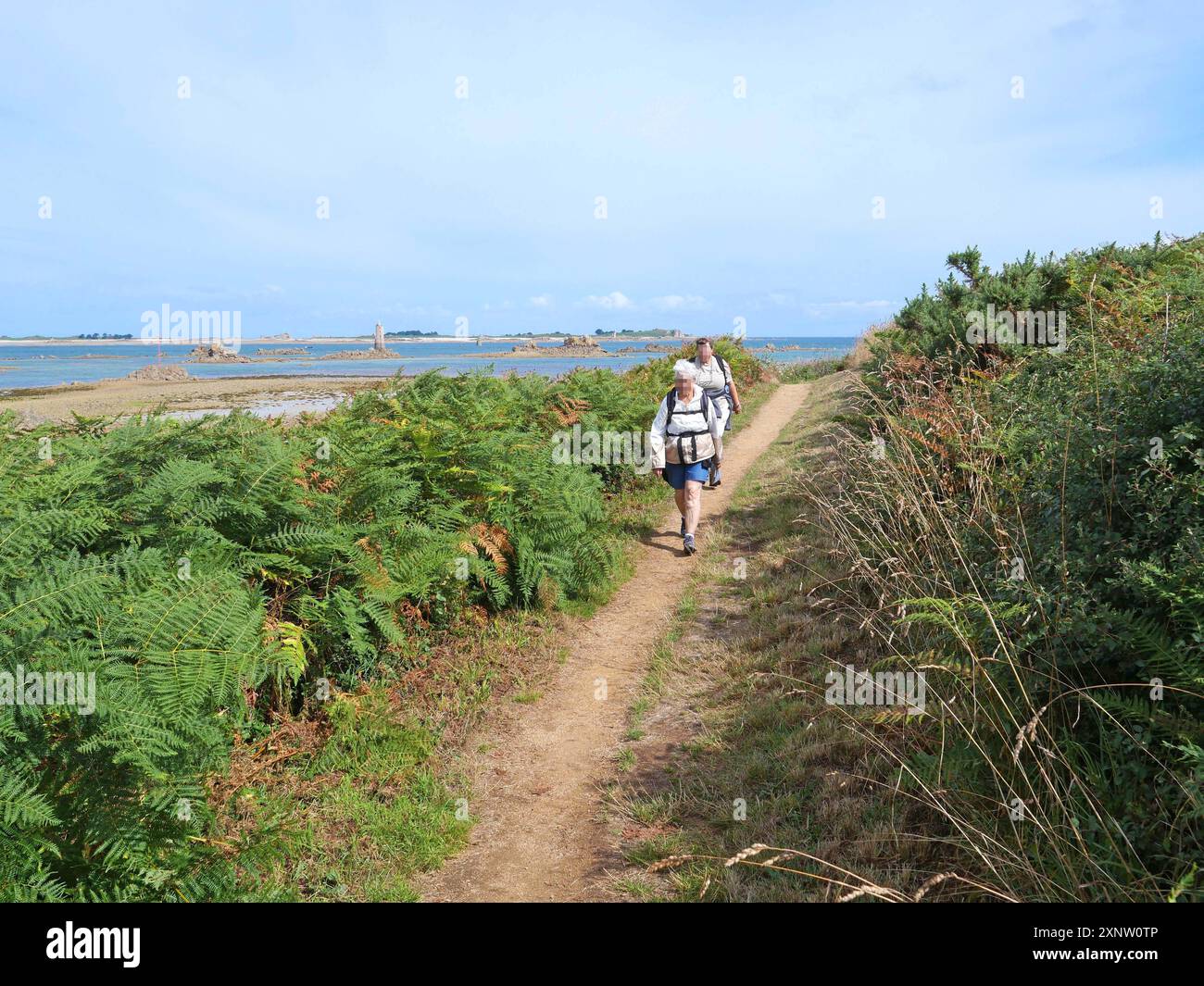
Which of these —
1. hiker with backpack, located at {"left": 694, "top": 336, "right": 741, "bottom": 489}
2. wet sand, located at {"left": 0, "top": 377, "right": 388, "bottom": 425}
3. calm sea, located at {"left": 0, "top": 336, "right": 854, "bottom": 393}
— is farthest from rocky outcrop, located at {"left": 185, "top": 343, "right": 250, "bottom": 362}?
hiker with backpack, located at {"left": 694, "top": 336, "right": 741, "bottom": 489}

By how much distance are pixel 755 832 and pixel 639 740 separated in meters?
1.42

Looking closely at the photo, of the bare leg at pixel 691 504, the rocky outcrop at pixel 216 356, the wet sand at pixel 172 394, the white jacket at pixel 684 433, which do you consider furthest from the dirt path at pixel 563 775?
the rocky outcrop at pixel 216 356

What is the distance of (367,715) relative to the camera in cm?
498

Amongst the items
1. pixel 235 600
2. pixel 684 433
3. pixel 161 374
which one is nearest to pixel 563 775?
pixel 235 600

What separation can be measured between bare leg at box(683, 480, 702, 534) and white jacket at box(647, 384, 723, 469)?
0.34 m

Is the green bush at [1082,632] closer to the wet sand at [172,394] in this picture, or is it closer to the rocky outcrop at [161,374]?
the wet sand at [172,394]

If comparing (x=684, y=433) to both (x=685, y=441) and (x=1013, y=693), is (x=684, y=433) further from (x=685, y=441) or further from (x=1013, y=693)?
(x=1013, y=693)

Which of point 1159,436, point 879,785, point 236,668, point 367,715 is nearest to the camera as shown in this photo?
point 236,668

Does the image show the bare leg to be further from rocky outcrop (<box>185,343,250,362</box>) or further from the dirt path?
rocky outcrop (<box>185,343,250,362</box>)

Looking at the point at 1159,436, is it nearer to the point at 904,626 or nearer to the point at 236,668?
the point at 904,626

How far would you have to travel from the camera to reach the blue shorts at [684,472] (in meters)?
9.17

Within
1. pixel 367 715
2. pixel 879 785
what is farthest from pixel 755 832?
pixel 367 715

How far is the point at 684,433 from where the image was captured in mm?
9016

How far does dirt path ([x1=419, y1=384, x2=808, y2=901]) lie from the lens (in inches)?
154
